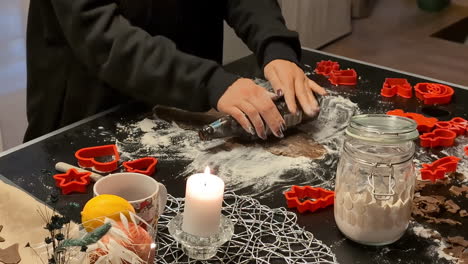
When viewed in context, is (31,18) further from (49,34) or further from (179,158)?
(179,158)

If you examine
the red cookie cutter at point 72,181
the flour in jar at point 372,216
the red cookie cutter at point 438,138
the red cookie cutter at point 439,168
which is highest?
the flour in jar at point 372,216

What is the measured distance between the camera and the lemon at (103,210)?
0.69m

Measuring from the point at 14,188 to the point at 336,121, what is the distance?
0.67 m

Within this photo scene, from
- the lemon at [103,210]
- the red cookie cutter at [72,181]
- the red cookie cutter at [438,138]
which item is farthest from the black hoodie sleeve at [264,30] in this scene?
the lemon at [103,210]

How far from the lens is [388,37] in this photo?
381cm

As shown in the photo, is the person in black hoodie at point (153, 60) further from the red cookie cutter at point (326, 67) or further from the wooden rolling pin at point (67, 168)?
the wooden rolling pin at point (67, 168)

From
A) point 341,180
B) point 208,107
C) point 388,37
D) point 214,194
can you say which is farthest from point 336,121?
point 388,37

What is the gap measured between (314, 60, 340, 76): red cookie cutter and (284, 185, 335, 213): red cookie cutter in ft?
1.95

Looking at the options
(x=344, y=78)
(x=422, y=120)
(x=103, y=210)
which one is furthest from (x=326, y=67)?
(x=103, y=210)

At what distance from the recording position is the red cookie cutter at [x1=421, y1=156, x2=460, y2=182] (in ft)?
3.43

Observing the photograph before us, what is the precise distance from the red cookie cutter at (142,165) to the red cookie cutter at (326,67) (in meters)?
0.62

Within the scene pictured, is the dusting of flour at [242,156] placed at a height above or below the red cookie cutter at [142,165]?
below

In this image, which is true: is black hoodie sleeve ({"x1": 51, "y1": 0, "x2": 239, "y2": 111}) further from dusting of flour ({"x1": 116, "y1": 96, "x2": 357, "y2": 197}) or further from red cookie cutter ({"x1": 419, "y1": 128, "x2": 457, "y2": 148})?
red cookie cutter ({"x1": 419, "y1": 128, "x2": 457, "y2": 148})

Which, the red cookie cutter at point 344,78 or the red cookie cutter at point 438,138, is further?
the red cookie cutter at point 344,78
